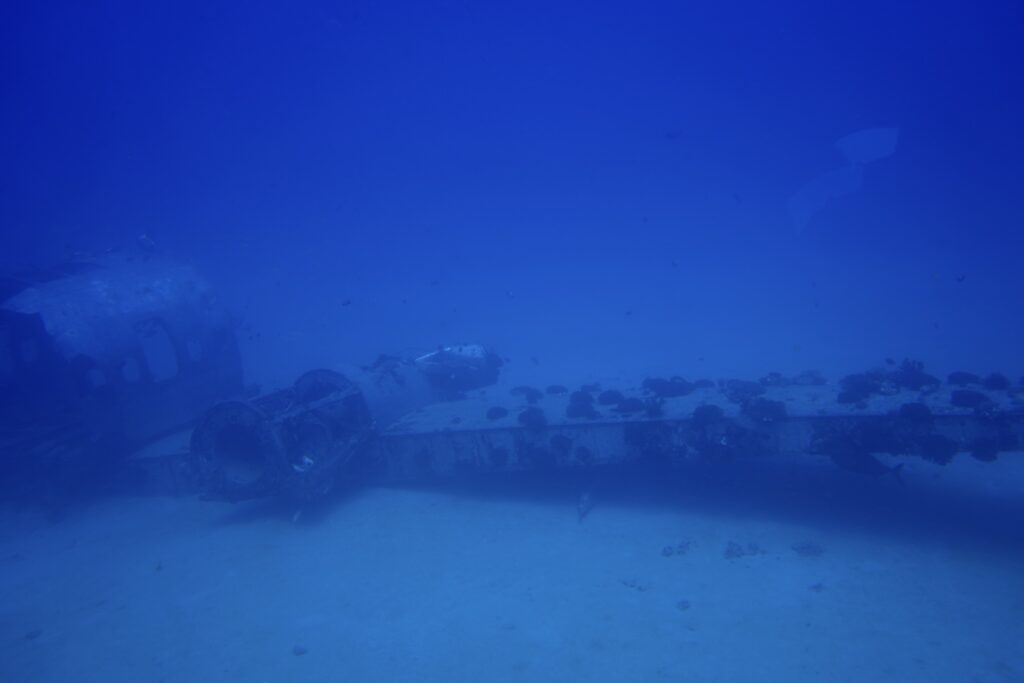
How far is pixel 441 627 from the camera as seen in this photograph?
6.37m

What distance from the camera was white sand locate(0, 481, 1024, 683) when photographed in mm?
5500

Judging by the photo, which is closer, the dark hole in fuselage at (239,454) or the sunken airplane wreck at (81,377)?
the dark hole in fuselage at (239,454)

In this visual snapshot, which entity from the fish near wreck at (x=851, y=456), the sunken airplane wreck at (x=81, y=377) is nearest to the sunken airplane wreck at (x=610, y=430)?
the fish near wreck at (x=851, y=456)

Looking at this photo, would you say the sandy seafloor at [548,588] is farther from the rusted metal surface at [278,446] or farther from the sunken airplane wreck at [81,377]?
the sunken airplane wreck at [81,377]

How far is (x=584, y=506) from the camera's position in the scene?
9133 mm

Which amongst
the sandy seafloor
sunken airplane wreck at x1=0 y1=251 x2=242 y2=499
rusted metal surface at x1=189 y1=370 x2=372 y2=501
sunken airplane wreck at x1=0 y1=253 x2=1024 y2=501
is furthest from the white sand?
sunken airplane wreck at x1=0 y1=251 x2=242 y2=499

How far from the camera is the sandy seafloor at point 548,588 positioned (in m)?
5.57

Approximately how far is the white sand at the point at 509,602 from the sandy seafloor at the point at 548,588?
1.2 inches

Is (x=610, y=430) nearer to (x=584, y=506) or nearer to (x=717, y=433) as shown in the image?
(x=584, y=506)

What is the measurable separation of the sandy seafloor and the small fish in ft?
0.44

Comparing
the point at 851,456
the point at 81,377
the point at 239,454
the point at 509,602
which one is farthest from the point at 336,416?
the point at 851,456

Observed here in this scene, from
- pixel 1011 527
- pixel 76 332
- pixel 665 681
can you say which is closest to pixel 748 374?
pixel 1011 527

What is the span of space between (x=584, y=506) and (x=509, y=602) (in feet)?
9.08

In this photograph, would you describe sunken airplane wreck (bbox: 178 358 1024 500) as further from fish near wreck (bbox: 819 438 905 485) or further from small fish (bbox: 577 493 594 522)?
small fish (bbox: 577 493 594 522)
